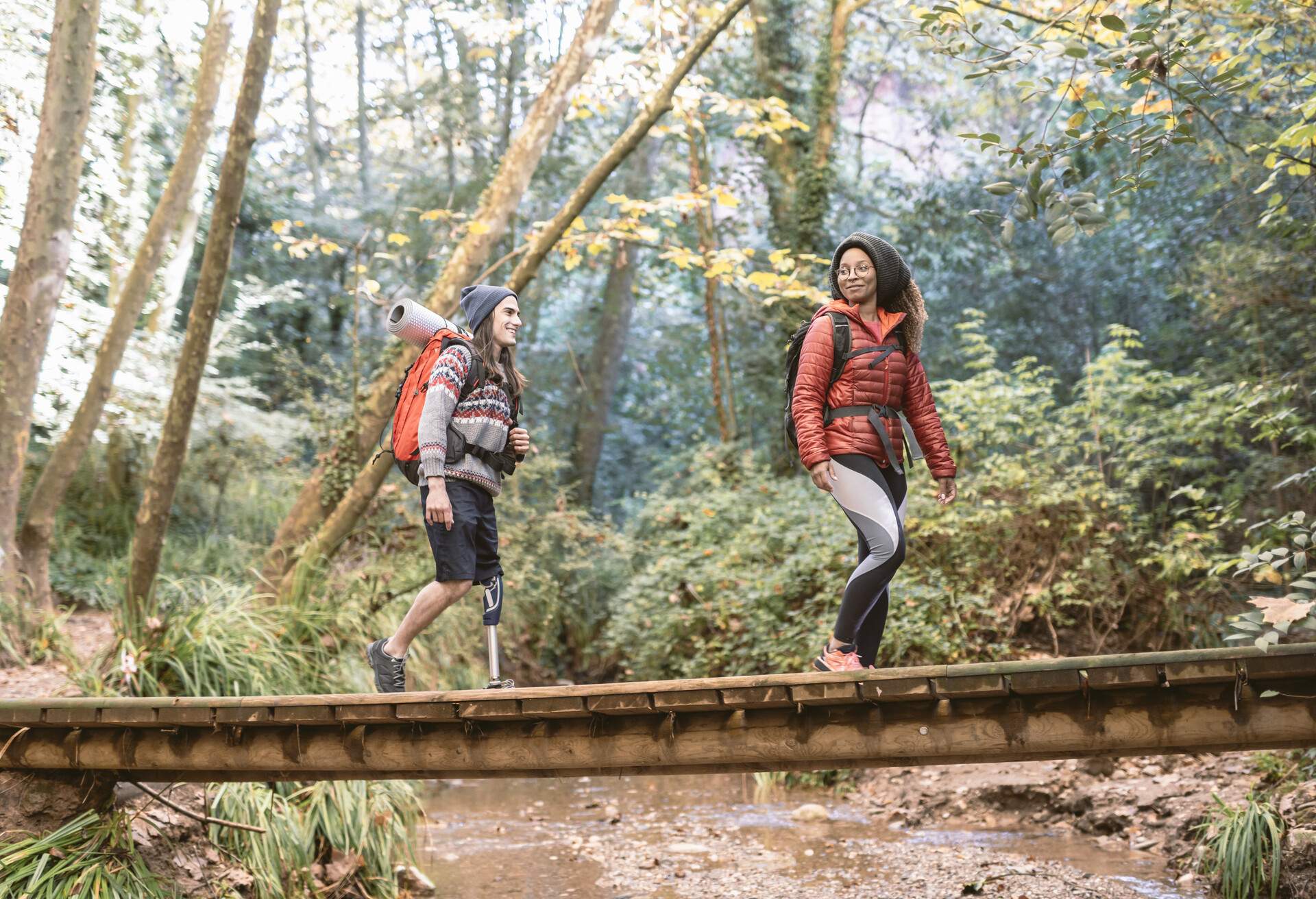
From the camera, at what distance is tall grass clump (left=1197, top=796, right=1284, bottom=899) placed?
195 inches

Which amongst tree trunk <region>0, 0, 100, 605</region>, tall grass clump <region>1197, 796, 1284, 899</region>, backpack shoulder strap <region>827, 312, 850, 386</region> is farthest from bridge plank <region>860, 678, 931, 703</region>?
tree trunk <region>0, 0, 100, 605</region>

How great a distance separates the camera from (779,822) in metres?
7.18

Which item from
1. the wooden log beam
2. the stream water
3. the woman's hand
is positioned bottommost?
the stream water

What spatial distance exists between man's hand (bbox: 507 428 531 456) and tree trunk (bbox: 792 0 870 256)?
25.9 feet

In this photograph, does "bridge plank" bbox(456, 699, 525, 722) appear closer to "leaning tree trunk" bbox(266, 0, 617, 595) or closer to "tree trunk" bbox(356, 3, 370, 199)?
"leaning tree trunk" bbox(266, 0, 617, 595)

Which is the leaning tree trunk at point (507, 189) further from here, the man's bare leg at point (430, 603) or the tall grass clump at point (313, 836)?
the man's bare leg at point (430, 603)

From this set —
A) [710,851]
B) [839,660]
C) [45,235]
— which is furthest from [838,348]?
[45,235]

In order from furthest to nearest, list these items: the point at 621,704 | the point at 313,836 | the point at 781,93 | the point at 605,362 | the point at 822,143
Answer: the point at 605,362 < the point at 781,93 < the point at 822,143 < the point at 313,836 < the point at 621,704

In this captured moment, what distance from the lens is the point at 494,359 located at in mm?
4477

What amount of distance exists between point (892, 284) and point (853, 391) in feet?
1.58

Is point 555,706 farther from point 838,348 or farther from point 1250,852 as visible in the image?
point 1250,852

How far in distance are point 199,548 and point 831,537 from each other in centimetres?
615

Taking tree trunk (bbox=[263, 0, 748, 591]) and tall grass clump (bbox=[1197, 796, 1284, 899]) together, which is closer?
tall grass clump (bbox=[1197, 796, 1284, 899])

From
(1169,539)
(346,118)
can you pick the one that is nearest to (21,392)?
(1169,539)
